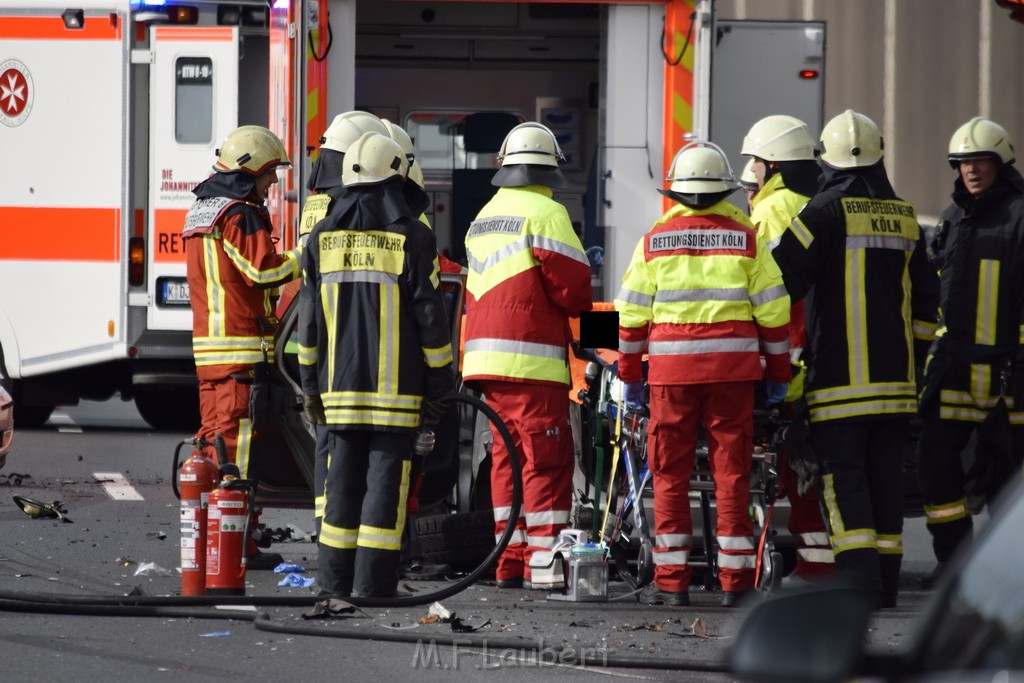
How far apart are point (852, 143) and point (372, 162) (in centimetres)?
191

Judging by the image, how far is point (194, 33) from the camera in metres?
10.7

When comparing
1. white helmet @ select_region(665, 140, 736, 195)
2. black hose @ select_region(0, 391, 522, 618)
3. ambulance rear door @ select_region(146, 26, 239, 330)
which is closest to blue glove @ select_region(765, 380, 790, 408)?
white helmet @ select_region(665, 140, 736, 195)

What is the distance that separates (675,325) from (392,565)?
4.76ft

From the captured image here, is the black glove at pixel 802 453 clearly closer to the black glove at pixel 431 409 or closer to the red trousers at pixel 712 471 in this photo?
the red trousers at pixel 712 471

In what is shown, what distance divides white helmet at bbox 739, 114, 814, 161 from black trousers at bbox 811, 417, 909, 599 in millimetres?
1458

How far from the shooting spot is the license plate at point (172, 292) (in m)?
10.9

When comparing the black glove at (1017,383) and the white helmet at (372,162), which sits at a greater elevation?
the white helmet at (372,162)

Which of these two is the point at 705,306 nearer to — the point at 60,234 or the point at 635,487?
the point at 635,487

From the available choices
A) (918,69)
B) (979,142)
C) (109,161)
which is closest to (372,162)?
(979,142)

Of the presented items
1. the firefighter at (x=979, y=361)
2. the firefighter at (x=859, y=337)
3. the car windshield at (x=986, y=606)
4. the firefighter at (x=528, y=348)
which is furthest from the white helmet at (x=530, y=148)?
the car windshield at (x=986, y=606)

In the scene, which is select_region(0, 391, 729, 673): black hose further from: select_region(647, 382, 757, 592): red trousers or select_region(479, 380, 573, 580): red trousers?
select_region(647, 382, 757, 592): red trousers

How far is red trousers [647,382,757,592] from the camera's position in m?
6.32

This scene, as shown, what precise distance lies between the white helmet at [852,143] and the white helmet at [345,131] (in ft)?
7.07

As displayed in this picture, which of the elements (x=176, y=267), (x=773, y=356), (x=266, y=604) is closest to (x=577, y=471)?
(x=773, y=356)
